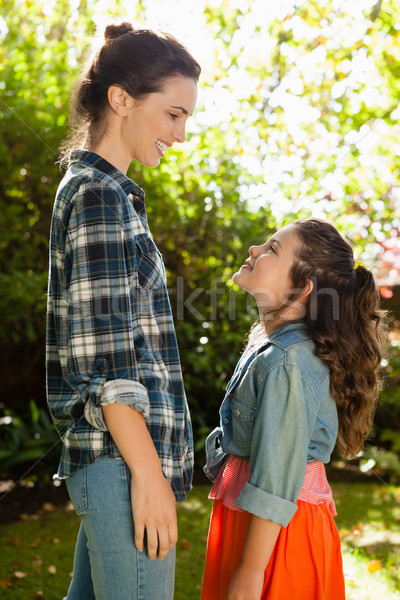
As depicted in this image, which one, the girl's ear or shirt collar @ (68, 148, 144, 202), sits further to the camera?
the girl's ear

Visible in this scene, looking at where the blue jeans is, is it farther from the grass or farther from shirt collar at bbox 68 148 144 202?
the grass

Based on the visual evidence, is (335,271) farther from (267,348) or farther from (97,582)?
(97,582)

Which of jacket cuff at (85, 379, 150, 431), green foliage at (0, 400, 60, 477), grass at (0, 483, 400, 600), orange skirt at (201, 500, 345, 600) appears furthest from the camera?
green foliage at (0, 400, 60, 477)

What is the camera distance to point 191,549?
12.7 ft

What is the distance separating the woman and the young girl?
270 mm

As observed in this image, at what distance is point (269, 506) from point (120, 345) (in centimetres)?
62

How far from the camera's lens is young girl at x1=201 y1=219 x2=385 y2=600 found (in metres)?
1.63

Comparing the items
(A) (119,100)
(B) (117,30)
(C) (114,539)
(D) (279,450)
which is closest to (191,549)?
(D) (279,450)

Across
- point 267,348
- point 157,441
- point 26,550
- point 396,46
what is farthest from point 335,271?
point 396,46

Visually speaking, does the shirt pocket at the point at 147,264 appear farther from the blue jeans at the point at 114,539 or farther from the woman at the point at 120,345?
the blue jeans at the point at 114,539

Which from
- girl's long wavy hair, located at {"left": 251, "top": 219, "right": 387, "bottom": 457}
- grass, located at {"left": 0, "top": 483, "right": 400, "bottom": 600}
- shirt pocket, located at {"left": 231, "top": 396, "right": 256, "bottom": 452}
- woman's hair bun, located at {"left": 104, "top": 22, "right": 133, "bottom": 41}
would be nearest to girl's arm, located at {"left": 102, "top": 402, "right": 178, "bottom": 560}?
shirt pocket, located at {"left": 231, "top": 396, "right": 256, "bottom": 452}

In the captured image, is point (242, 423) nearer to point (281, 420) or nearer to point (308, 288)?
point (281, 420)

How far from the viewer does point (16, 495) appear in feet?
15.3

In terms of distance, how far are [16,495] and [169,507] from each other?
3.72 meters
